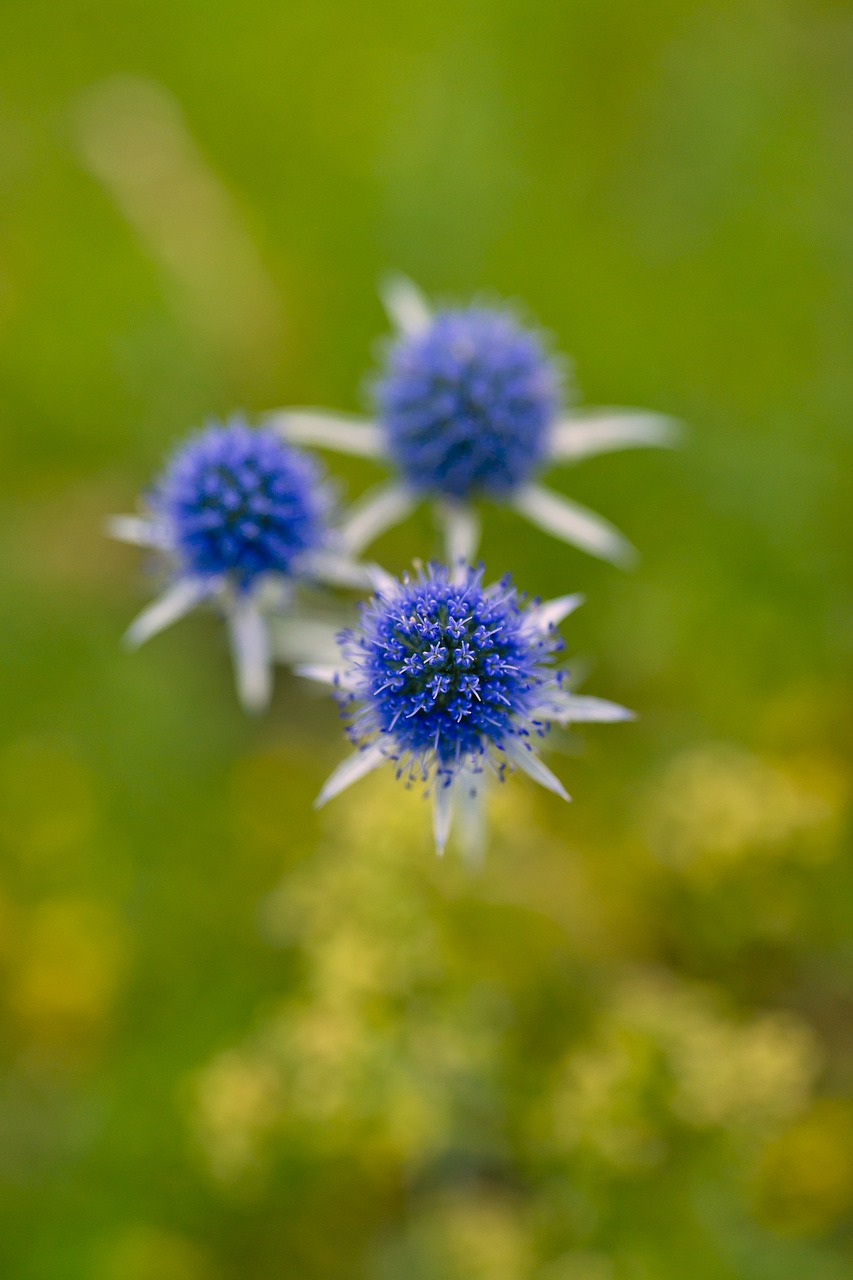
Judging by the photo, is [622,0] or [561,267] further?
[622,0]

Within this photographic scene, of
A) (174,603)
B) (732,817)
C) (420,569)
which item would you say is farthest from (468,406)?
(732,817)

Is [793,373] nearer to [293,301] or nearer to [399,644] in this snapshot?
[293,301]

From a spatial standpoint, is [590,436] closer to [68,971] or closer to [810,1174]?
[810,1174]

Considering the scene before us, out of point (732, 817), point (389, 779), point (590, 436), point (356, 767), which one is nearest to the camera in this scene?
point (356, 767)

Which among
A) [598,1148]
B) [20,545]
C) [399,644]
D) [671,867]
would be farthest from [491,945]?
[20,545]

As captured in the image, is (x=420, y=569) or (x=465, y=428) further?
(x=465, y=428)

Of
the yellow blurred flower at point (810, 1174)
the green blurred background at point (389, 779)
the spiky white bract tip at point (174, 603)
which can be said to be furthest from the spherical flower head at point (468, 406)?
the yellow blurred flower at point (810, 1174)

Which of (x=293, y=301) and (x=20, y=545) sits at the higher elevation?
(x=293, y=301)

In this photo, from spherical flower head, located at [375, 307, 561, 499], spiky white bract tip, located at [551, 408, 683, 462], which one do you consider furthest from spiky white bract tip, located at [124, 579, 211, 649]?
spiky white bract tip, located at [551, 408, 683, 462]

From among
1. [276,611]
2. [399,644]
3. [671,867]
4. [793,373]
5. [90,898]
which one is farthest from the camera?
[793,373]
